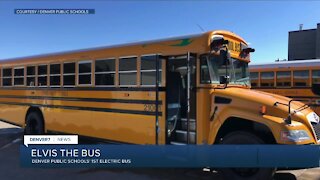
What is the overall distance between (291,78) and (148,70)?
803 cm

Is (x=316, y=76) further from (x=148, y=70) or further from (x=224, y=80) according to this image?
(x=148, y=70)

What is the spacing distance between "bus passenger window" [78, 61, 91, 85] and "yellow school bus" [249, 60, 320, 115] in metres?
7.95

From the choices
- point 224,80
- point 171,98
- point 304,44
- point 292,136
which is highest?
point 304,44

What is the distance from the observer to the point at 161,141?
24.4ft

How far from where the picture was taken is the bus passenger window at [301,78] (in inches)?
535

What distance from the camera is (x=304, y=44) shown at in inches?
1575

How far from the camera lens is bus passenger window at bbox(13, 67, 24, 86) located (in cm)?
1129

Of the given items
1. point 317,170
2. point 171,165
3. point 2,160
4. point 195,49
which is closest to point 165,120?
point 171,165

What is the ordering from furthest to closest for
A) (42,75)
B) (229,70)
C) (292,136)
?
1. (42,75)
2. (229,70)
3. (292,136)

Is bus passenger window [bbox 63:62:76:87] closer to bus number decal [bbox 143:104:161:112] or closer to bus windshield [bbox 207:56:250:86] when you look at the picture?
bus number decal [bbox 143:104:161:112]

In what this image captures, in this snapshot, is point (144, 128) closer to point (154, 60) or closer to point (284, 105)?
point (154, 60)

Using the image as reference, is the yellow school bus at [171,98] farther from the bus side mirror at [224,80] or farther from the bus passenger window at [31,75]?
the bus passenger window at [31,75]

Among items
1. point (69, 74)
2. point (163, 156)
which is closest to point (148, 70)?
point (163, 156)

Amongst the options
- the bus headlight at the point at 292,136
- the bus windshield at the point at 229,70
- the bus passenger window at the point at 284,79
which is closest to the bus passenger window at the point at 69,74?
the bus windshield at the point at 229,70
